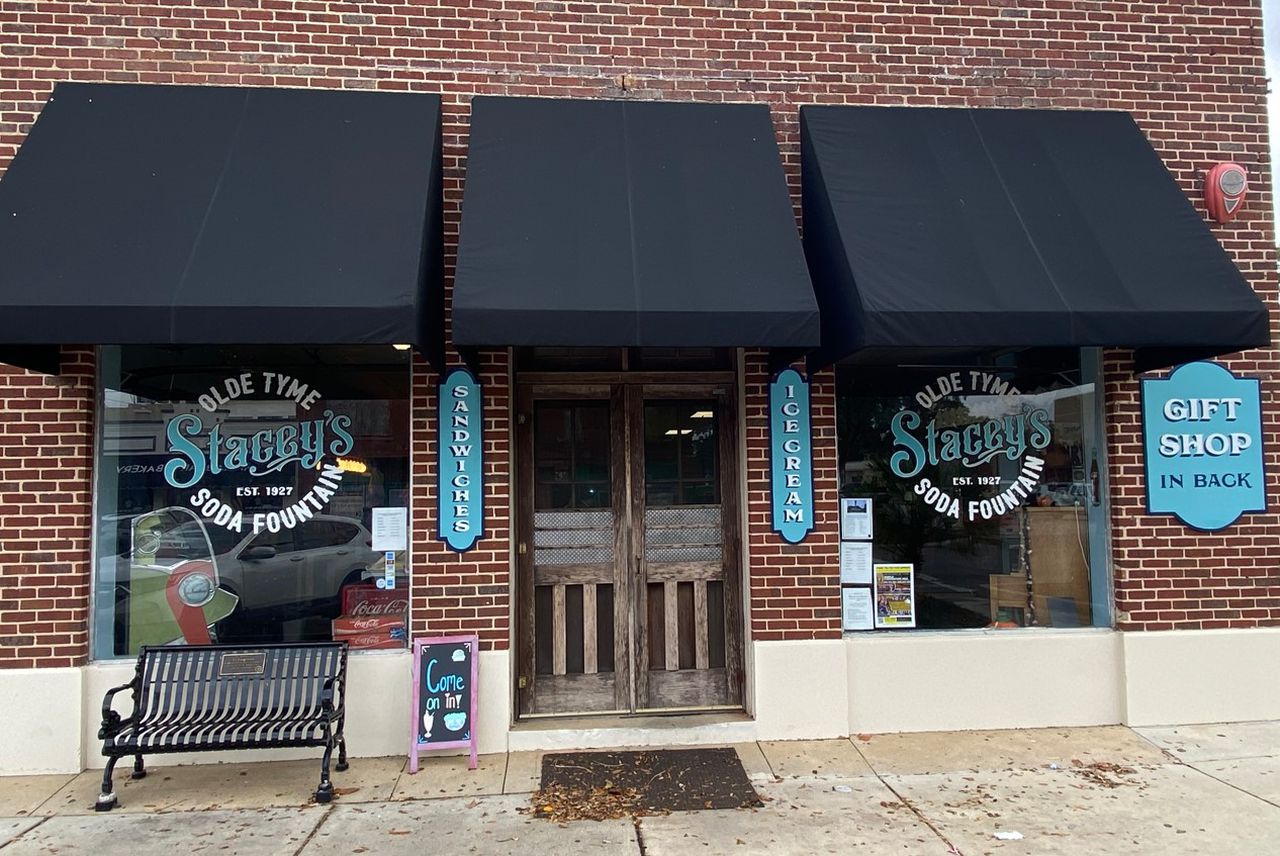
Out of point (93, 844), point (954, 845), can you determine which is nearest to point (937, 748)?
point (954, 845)

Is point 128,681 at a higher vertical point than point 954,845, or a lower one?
higher

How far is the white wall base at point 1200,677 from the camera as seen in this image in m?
5.65

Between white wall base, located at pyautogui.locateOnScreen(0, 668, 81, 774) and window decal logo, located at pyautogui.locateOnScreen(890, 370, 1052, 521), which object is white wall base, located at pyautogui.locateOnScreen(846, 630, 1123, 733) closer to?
window decal logo, located at pyautogui.locateOnScreen(890, 370, 1052, 521)

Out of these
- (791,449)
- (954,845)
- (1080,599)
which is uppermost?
(791,449)

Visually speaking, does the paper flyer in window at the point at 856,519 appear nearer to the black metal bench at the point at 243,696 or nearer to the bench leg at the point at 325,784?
the black metal bench at the point at 243,696

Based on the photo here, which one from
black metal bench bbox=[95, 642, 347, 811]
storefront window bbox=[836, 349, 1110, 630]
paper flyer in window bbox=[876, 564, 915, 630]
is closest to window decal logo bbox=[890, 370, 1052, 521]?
storefront window bbox=[836, 349, 1110, 630]

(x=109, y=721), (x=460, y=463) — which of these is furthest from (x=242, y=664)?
(x=460, y=463)

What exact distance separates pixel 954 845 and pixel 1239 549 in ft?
11.6

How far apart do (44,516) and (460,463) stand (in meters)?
2.65

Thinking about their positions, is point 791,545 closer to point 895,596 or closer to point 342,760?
point 895,596

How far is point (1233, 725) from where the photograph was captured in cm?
562

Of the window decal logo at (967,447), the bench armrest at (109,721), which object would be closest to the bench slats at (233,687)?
the bench armrest at (109,721)

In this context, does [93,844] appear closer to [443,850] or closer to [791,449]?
[443,850]

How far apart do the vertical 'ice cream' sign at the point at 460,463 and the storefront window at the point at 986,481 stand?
2610 mm
